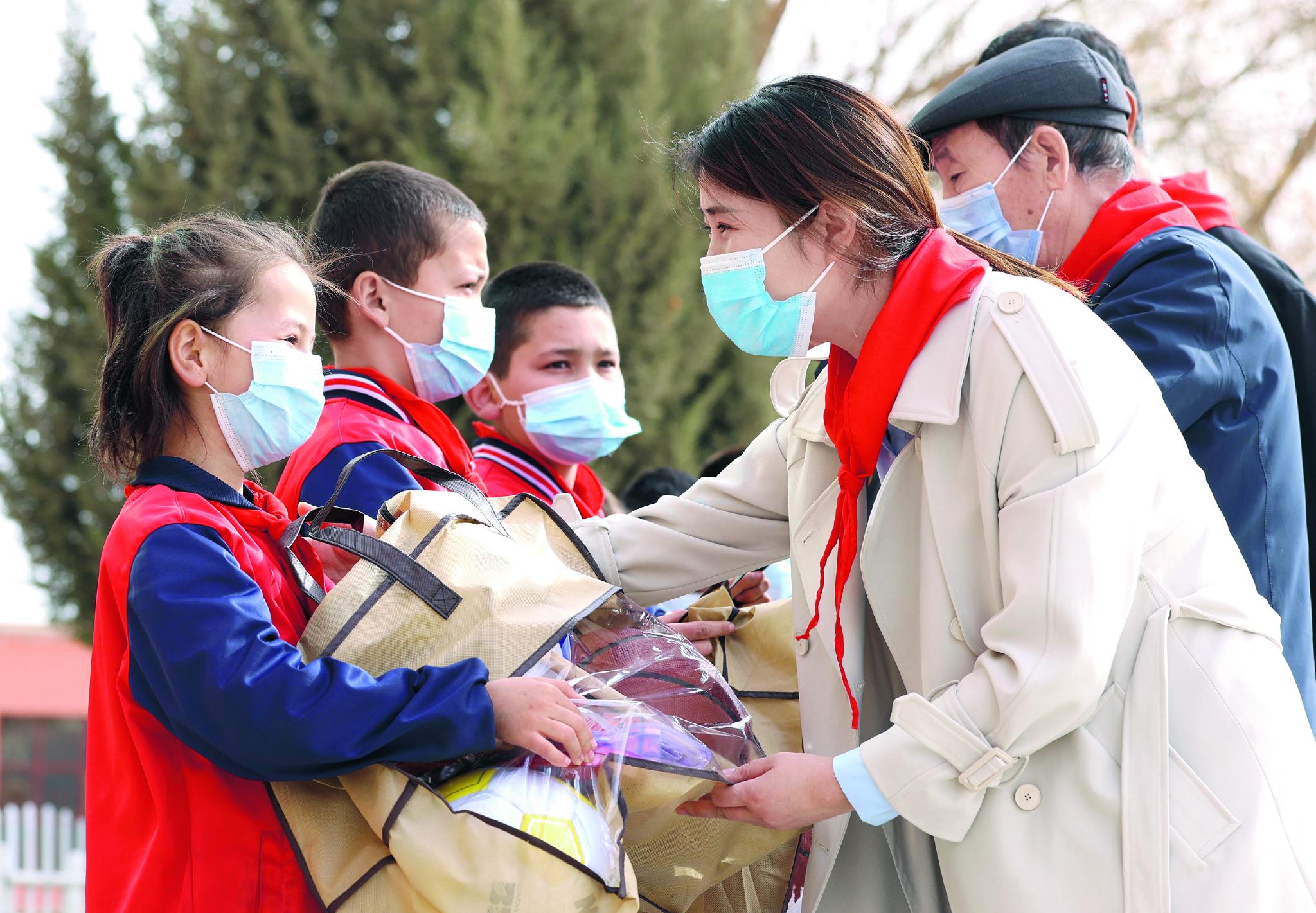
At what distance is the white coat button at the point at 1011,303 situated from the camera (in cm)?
209

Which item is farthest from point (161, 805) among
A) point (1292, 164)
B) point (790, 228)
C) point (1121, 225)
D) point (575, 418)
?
point (1292, 164)

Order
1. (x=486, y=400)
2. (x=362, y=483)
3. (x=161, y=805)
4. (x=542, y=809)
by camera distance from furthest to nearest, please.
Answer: (x=486, y=400), (x=362, y=483), (x=161, y=805), (x=542, y=809)

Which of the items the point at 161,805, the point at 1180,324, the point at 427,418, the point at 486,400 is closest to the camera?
the point at 161,805

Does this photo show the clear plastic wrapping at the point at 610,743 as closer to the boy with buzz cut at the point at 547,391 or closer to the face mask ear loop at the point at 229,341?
the face mask ear loop at the point at 229,341

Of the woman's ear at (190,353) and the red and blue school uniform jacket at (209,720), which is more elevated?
the woman's ear at (190,353)

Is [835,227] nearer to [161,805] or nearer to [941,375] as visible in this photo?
[941,375]

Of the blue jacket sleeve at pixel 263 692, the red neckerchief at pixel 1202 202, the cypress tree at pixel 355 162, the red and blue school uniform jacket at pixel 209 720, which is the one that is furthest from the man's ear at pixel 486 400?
the cypress tree at pixel 355 162

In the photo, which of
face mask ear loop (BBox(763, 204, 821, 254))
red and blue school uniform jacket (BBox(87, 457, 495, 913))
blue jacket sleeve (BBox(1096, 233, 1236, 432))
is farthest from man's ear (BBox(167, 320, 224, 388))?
blue jacket sleeve (BBox(1096, 233, 1236, 432))

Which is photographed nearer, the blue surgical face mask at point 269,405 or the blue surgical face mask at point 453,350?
the blue surgical face mask at point 269,405

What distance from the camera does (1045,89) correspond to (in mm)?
3107

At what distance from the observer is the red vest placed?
77.9 inches

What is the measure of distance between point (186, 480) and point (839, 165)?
1.31m

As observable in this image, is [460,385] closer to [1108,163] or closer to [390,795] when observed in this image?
[390,795]

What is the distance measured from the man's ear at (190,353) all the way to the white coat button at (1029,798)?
164 centimetres
